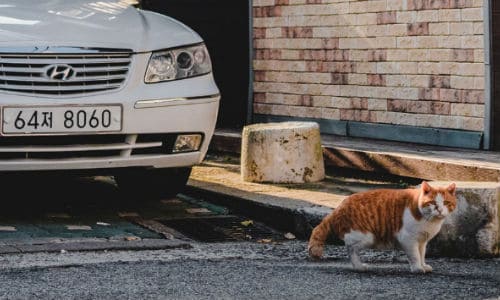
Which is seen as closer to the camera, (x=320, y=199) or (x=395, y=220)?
(x=395, y=220)

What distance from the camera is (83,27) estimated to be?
8.20 m

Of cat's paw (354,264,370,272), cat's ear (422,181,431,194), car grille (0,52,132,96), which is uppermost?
car grille (0,52,132,96)

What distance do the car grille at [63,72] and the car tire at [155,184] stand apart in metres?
Result: 0.90

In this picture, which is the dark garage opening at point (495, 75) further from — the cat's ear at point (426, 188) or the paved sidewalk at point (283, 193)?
the cat's ear at point (426, 188)

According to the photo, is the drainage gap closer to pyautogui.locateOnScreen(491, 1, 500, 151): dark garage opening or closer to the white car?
the white car

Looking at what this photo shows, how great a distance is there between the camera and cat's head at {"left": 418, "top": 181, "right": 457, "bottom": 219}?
6457 millimetres

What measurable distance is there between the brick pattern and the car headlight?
262 cm

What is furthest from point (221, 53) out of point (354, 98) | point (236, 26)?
point (354, 98)

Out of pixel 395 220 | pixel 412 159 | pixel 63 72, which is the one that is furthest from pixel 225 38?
pixel 395 220

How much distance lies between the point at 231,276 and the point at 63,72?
2.11 metres

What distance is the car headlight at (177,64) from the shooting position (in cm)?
818

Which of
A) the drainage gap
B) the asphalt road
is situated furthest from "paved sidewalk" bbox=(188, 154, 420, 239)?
the asphalt road

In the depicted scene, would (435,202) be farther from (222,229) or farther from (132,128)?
(132,128)

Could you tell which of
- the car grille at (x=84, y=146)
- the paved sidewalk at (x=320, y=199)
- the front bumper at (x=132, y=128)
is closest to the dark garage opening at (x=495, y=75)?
the paved sidewalk at (x=320, y=199)
